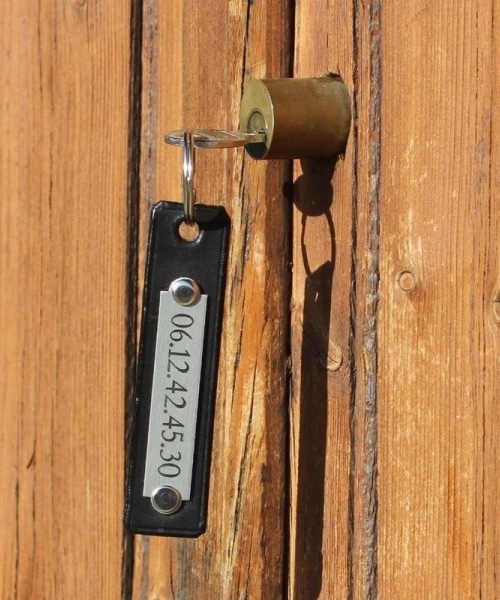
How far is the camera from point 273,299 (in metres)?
0.73

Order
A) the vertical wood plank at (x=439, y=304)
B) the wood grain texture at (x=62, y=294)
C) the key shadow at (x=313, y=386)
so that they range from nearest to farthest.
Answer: the vertical wood plank at (x=439, y=304) → the key shadow at (x=313, y=386) → the wood grain texture at (x=62, y=294)

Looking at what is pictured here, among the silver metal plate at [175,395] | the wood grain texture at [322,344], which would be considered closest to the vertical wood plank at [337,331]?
the wood grain texture at [322,344]

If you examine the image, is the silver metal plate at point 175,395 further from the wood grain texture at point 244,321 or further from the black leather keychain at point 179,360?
the wood grain texture at point 244,321

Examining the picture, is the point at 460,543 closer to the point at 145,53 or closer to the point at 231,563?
the point at 231,563

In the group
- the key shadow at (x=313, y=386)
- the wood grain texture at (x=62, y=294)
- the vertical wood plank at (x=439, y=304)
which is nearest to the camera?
the vertical wood plank at (x=439, y=304)

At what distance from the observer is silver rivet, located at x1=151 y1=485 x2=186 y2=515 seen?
0.64 meters

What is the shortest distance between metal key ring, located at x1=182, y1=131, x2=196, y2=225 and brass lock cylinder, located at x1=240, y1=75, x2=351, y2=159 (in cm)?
6

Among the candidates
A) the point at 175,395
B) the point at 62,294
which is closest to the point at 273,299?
the point at 175,395

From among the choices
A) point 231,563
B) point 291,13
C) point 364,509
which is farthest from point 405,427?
point 291,13

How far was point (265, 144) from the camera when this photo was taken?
65 centimetres

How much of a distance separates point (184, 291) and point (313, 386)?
0.14 m

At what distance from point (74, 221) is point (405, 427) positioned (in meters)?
0.40

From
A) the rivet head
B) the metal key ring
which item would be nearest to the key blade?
the metal key ring

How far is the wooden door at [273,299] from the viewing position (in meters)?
0.62
